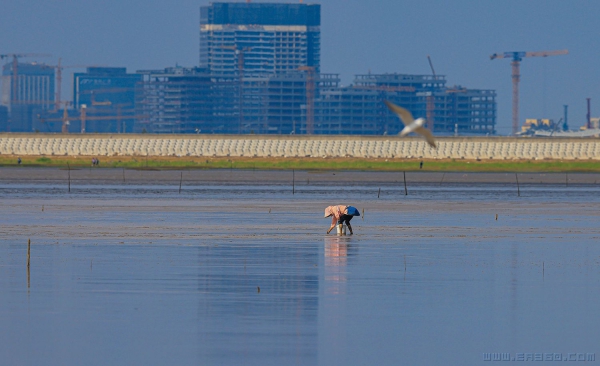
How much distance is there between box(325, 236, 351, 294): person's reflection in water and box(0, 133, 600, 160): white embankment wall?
116103 mm

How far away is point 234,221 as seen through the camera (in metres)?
53.8

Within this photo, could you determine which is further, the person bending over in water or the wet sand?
the wet sand

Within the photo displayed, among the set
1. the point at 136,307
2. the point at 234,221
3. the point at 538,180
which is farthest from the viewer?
the point at 538,180

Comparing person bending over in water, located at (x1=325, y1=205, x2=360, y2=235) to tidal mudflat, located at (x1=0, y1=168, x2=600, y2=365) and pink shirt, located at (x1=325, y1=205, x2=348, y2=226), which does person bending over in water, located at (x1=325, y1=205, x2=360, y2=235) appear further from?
tidal mudflat, located at (x1=0, y1=168, x2=600, y2=365)

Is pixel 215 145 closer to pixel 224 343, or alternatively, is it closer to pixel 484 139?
pixel 484 139

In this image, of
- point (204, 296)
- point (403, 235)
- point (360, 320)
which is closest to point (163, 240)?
point (403, 235)

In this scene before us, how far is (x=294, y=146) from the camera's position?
162 meters

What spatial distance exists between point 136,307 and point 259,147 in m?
136

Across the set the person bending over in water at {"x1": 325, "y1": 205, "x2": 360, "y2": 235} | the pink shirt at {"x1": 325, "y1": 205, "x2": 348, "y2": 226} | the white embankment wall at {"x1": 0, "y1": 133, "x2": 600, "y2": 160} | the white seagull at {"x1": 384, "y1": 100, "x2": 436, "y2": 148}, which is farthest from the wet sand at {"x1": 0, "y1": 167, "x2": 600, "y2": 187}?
the white seagull at {"x1": 384, "y1": 100, "x2": 436, "y2": 148}

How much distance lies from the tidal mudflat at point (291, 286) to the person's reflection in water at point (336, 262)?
65mm

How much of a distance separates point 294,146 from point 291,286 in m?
131

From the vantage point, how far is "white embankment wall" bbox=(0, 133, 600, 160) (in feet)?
527

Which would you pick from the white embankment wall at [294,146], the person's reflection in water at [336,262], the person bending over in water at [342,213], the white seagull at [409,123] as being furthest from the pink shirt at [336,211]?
the white embankment wall at [294,146]

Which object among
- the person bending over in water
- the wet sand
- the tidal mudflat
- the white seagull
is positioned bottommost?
the tidal mudflat
